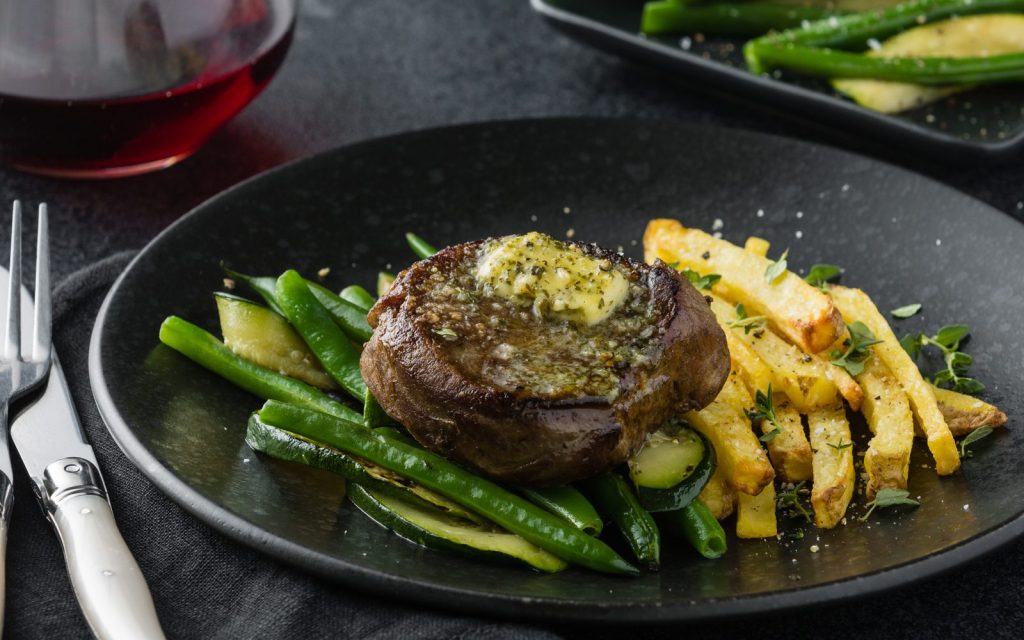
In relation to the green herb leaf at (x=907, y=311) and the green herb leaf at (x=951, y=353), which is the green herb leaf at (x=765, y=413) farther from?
the green herb leaf at (x=907, y=311)

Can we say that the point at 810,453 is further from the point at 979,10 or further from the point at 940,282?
the point at 979,10

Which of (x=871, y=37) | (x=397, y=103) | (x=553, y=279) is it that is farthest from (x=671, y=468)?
(x=871, y=37)

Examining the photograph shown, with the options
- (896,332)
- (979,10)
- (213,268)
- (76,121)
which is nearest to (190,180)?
(76,121)

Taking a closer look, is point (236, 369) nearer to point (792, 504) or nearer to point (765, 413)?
point (765, 413)

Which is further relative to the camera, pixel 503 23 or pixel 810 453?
pixel 503 23

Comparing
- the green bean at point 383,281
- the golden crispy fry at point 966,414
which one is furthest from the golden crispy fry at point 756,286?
the green bean at point 383,281
